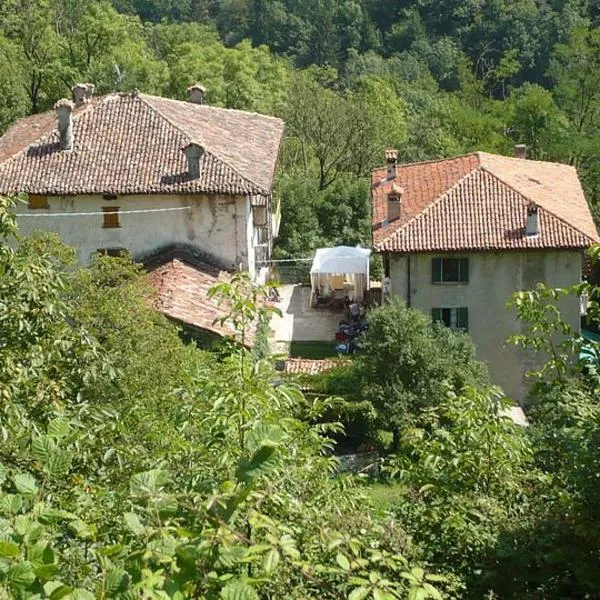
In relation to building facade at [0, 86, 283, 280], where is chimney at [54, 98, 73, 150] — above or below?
above

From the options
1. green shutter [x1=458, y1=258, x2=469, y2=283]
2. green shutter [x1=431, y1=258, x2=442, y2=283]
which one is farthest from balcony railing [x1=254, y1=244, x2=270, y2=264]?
green shutter [x1=458, y1=258, x2=469, y2=283]

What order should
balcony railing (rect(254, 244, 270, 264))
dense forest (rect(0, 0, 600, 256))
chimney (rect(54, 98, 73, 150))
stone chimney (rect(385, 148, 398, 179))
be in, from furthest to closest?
1. dense forest (rect(0, 0, 600, 256))
2. stone chimney (rect(385, 148, 398, 179))
3. balcony railing (rect(254, 244, 270, 264))
4. chimney (rect(54, 98, 73, 150))

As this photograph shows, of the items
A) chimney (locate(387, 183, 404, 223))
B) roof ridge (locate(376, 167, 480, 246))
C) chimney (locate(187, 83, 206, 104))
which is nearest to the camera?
roof ridge (locate(376, 167, 480, 246))

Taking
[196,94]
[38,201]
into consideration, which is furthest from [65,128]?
[196,94]

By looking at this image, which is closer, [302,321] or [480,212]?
[480,212]

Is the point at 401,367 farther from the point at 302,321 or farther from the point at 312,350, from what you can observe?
the point at 302,321

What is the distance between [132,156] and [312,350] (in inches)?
352

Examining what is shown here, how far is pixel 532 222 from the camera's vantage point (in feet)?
95.8

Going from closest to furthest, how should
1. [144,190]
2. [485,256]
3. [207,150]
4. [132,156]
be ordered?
1. [144,190]
2. [485,256]
3. [207,150]
4. [132,156]

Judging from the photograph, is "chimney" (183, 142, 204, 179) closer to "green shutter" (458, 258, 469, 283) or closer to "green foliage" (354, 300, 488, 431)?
"green foliage" (354, 300, 488, 431)

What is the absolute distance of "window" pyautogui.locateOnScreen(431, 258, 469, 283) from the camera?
29766 millimetres

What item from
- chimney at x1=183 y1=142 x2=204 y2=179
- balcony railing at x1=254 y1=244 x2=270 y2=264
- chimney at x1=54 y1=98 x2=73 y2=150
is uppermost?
chimney at x1=54 y1=98 x2=73 y2=150

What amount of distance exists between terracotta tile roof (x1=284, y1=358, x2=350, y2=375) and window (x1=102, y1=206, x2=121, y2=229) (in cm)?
709

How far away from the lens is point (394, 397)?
25250 millimetres
